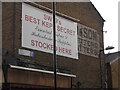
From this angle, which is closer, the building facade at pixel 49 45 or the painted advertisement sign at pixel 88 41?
the building facade at pixel 49 45

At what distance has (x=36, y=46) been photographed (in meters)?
22.2

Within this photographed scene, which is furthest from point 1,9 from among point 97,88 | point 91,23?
point 97,88

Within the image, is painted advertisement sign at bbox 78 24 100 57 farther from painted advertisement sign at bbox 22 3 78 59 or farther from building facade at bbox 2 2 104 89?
painted advertisement sign at bbox 22 3 78 59

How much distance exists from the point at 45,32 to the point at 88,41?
5.41 metres

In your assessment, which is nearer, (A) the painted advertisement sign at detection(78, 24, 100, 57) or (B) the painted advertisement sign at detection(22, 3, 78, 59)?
(B) the painted advertisement sign at detection(22, 3, 78, 59)

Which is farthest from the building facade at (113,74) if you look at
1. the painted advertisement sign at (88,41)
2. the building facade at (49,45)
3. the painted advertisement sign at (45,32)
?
the painted advertisement sign at (45,32)

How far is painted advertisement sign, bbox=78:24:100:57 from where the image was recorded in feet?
86.8

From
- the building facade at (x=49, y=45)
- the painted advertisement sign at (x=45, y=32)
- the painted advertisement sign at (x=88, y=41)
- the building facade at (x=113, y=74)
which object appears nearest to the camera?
the building facade at (x=49, y=45)

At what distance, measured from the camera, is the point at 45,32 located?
76.7ft

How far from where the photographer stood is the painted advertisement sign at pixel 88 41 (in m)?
26.5

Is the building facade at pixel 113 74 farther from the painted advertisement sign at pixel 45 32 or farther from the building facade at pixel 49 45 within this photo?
the painted advertisement sign at pixel 45 32

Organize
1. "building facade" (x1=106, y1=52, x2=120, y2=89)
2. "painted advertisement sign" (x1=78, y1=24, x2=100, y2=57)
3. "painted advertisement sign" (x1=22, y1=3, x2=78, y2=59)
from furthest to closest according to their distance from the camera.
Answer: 1. "building facade" (x1=106, y1=52, x2=120, y2=89)
2. "painted advertisement sign" (x1=78, y1=24, x2=100, y2=57)
3. "painted advertisement sign" (x1=22, y1=3, x2=78, y2=59)

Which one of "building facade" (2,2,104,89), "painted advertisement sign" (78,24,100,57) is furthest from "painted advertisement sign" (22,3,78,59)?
"painted advertisement sign" (78,24,100,57)

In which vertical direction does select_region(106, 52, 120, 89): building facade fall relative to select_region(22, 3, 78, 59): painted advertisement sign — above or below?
below
